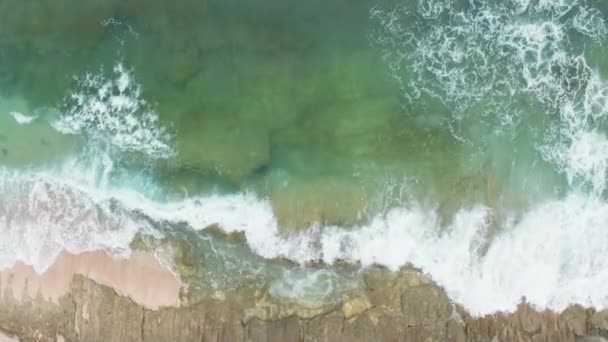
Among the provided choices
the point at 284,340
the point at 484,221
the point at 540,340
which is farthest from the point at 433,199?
the point at 284,340

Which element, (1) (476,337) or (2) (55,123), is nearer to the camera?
(1) (476,337)

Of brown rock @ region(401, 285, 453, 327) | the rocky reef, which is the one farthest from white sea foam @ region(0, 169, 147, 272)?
brown rock @ region(401, 285, 453, 327)

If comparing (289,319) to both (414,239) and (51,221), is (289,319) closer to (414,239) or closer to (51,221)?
(414,239)

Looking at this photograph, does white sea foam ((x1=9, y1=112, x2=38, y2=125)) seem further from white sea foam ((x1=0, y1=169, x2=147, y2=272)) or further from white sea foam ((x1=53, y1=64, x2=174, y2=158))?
white sea foam ((x1=0, y1=169, x2=147, y2=272))

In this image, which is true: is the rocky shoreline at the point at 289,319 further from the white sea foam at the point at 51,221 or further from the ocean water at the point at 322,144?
the white sea foam at the point at 51,221

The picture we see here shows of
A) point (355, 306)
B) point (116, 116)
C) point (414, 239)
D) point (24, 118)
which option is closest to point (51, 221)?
point (24, 118)

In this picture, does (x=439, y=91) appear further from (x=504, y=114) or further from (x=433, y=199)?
(x=433, y=199)
